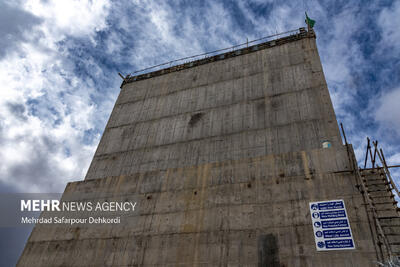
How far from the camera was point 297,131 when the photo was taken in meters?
16.5

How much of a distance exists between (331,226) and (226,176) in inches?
201

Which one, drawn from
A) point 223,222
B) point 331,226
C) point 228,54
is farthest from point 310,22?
point 223,222

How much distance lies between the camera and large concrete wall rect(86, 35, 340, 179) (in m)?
16.9

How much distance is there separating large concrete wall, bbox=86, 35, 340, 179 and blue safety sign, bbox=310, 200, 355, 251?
17.6ft

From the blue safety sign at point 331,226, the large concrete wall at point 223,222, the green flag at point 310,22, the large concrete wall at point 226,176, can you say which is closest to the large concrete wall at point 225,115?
the large concrete wall at point 226,176

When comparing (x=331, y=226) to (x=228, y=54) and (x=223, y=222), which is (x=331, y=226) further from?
(x=228, y=54)

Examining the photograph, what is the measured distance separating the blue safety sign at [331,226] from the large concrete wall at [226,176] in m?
0.21

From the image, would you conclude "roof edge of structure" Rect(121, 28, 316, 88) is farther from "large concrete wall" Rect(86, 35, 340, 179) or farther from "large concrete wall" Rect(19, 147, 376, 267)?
"large concrete wall" Rect(19, 147, 376, 267)

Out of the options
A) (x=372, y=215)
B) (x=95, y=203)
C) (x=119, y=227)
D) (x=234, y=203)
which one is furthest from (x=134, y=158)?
(x=372, y=215)

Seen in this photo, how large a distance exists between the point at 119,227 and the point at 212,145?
307 inches

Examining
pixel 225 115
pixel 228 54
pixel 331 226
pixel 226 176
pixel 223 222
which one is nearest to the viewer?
pixel 331 226

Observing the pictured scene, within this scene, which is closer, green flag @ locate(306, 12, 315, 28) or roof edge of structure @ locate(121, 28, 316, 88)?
roof edge of structure @ locate(121, 28, 316, 88)

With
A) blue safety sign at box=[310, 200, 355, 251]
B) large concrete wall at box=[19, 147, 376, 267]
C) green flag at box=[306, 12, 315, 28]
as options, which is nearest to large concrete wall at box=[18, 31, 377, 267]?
large concrete wall at box=[19, 147, 376, 267]

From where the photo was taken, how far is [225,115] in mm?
19562
